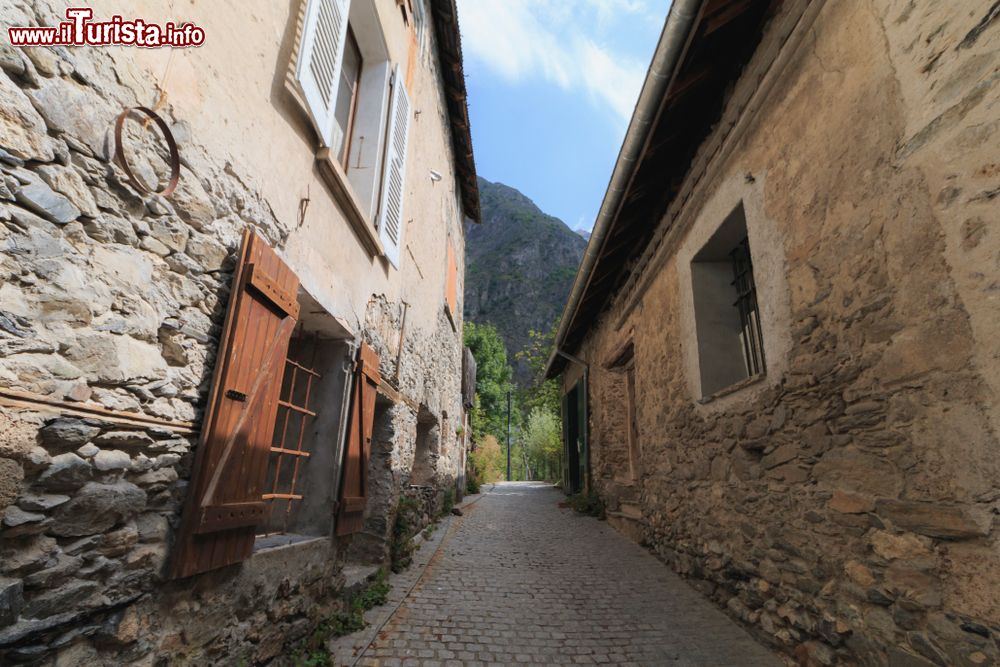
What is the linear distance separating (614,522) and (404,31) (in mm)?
6587

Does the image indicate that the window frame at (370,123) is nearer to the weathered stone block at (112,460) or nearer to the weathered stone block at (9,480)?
the weathered stone block at (112,460)

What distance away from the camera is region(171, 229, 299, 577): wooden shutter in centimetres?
193

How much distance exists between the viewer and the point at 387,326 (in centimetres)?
454

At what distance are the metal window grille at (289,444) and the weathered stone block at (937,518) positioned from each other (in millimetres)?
3236

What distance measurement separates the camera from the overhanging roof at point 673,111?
125 inches

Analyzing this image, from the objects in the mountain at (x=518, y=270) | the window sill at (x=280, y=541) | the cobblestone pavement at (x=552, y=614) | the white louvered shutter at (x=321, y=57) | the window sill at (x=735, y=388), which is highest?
the mountain at (x=518, y=270)

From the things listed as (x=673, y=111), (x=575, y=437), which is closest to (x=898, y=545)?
(x=673, y=111)

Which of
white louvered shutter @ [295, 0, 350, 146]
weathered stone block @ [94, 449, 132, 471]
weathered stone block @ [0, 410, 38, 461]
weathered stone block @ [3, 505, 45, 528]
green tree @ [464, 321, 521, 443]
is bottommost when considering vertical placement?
weathered stone block @ [3, 505, 45, 528]

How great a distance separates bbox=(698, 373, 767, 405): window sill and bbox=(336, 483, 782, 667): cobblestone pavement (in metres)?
1.54

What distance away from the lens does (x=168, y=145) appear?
6.01ft

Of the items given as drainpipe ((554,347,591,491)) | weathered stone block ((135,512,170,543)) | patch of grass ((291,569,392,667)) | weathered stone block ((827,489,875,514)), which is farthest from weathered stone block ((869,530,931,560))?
drainpipe ((554,347,591,491))

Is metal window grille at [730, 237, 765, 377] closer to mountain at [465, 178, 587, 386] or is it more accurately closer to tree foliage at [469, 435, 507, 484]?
tree foliage at [469, 435, 507, 484]

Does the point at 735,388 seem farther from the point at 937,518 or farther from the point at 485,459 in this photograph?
the point at 485,459

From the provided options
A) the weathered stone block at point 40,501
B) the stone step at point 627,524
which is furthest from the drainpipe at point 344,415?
the stone step at point 627,524
